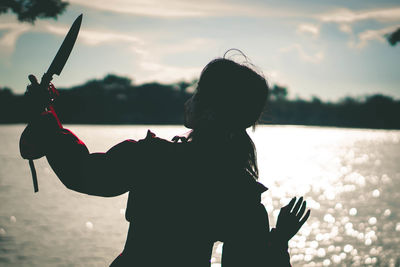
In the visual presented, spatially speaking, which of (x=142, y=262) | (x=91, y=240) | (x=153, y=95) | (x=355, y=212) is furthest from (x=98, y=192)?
(x=153, y=95)

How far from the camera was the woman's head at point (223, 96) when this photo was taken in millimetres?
1108

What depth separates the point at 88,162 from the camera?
101 centimetres

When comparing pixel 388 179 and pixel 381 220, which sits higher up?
pixel 381 220

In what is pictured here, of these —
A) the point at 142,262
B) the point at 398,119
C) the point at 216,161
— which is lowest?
the point at 398,119

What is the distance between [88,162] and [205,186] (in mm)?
337

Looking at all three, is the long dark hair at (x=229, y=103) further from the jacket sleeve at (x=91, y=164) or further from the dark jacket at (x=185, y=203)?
the jacket sleeve at (x=91, y=164)

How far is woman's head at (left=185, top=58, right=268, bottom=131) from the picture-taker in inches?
43.6

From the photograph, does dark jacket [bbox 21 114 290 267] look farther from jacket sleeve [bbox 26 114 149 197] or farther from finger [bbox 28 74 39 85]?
finger [bbox 28 74 39 85]

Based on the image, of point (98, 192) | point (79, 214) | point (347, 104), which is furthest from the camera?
point (347, 104)

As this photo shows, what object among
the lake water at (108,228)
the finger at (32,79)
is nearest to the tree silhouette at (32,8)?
the lake water at (108,228)

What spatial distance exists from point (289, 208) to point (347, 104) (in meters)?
119

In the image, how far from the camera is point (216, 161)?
1.13 m

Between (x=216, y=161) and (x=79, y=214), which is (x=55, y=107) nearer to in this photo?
(x=216, y=161)

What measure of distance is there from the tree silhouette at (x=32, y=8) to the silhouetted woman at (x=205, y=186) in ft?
36.9
